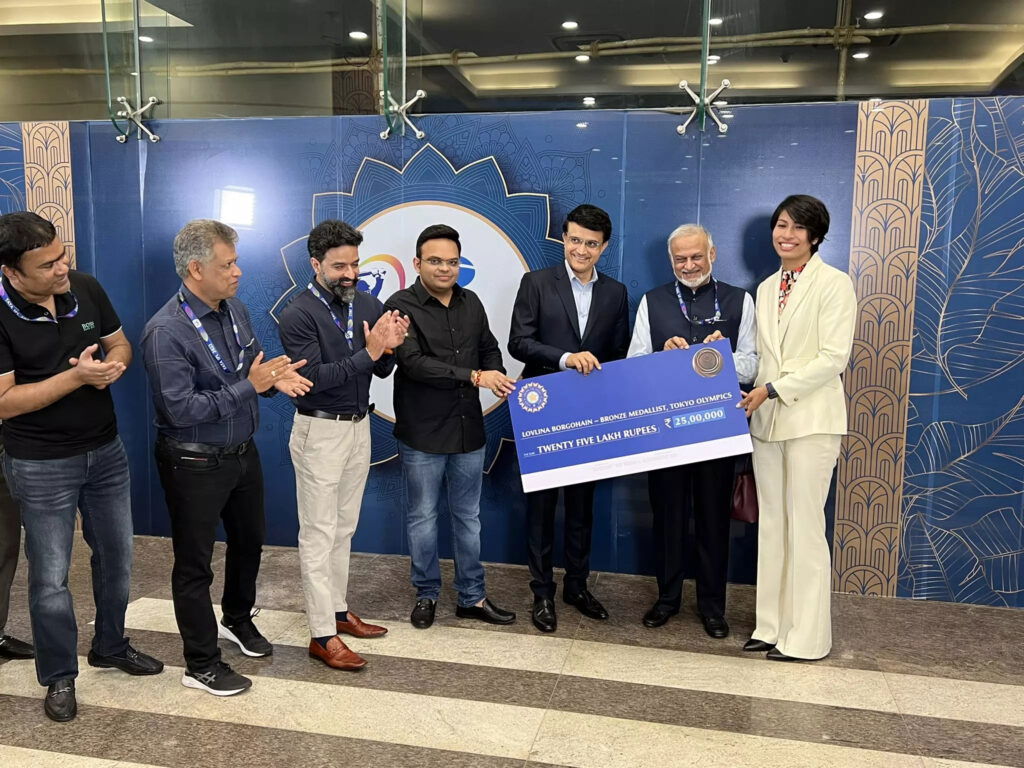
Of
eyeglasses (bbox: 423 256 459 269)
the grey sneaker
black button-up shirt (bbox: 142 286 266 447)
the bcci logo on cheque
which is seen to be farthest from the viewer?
the bcci logo on cheque

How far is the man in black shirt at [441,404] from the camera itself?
375 centimetres

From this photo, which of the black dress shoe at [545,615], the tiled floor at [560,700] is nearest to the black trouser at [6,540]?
the tiled floor at [560,700]

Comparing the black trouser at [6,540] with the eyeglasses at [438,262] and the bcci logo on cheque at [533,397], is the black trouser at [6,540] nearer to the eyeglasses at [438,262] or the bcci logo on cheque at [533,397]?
the eyeglasses at [438,262]

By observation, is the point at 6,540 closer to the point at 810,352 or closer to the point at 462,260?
the point at 462,260

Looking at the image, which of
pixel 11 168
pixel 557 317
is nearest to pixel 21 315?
pixel 557 317

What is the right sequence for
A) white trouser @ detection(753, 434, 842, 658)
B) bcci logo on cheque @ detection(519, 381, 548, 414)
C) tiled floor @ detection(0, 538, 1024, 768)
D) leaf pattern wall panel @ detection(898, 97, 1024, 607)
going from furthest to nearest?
leaf pattern wall panel @ detection(898, 97, 1024, 607)
bcci logo on cheque @ detection(519, 381, 548, 414)
white trouser @ detection(753, 434, 842, 658)
tiled floor @ detection(0, 538, 1024, 768)

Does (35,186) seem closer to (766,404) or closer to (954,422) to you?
(766,404)

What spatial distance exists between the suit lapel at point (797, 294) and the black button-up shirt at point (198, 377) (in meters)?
2.12

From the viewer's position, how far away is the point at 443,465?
153 inches

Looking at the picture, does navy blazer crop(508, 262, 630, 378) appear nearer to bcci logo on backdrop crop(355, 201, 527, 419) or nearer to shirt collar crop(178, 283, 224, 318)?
bcci logo on backdrop crop(355, 201, 527, 419)

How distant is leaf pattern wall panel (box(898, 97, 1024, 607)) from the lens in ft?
13.4

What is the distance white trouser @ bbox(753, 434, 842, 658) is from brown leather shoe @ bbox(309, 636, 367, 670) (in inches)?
68.9

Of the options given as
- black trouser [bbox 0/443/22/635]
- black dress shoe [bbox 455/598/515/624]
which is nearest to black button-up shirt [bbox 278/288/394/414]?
black dress shoe [bbox 455/598/515/624]

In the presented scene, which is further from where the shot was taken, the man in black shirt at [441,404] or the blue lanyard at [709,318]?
the blue lanyard at [709,318]
